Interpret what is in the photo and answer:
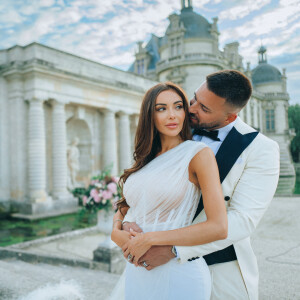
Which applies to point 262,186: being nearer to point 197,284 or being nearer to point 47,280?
point 197,284

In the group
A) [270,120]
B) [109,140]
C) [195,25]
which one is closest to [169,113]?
[109,140]

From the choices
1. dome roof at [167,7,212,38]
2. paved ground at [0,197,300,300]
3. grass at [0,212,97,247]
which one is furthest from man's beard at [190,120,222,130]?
dome roof at [167,7,212,38]

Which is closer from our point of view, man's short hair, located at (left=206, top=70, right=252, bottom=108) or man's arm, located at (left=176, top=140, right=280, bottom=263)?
man's arm, located at (left=176, top=140, right=280, bottom=263)

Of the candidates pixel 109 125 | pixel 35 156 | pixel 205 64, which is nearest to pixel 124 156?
pixel 109 125

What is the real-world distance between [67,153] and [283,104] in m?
36.5

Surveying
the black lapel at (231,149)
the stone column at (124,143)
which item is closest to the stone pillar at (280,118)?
the stone column at (124,143)

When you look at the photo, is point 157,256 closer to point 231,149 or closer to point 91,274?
point 231,149

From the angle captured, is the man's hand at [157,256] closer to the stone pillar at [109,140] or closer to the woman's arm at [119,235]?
the woman's arm at [119,235]

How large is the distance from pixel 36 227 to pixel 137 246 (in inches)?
394

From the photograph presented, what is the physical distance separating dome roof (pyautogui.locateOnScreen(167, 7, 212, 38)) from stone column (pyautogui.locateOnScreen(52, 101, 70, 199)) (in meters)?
17.8

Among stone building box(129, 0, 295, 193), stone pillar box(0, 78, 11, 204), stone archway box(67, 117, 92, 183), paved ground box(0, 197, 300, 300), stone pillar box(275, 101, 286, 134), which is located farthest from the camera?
stone pillar box(275, 101, 286, 134)

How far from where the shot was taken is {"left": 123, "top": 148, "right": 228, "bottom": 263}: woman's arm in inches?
61.8

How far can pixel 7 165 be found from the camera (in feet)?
45.0

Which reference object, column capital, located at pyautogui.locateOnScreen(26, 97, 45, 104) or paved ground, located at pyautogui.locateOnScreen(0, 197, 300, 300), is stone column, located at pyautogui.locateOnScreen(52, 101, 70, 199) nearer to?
column capital, located at pyautogui.locateOnScreen(26, 97, 45, 104)
